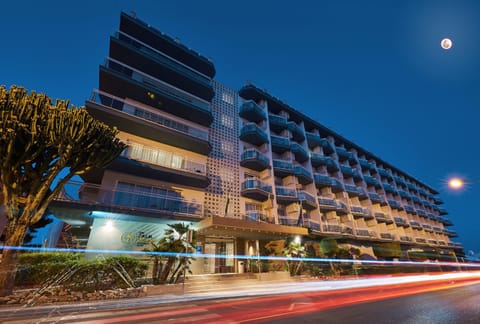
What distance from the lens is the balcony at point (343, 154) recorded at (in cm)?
3609

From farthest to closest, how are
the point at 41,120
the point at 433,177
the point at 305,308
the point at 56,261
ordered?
the point at 433,177 → the point at 56,261 → the point at 41,120 → the point at 305,308

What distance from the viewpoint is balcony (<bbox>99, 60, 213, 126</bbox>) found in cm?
1609

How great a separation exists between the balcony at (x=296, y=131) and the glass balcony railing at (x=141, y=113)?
14.3m

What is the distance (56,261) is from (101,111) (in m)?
9.41

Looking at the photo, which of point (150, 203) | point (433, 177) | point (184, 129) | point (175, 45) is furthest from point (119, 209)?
point (433, 177)

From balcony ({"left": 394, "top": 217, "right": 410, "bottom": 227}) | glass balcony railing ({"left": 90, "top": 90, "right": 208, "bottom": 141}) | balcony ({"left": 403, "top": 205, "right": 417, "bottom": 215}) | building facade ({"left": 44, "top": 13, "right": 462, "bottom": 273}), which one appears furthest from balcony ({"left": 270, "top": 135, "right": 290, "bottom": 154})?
balcony ({"left": 403, "top": 205, "right": 417, "bottom": 215})

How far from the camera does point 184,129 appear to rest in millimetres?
18781

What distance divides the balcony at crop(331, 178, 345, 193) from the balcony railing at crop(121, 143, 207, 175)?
66.8 ft

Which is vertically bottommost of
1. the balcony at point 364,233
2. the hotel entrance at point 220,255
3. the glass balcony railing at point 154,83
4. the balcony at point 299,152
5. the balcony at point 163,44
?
the hotel entrance at point 220,255

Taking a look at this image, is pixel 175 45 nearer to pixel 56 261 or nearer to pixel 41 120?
pixel 41 120

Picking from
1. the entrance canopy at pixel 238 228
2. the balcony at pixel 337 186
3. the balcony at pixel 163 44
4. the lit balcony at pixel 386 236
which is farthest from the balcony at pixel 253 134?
the lit balcony at pixel 386 236

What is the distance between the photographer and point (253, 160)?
879 inches

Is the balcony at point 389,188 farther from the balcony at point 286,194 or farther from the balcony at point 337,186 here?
the balcony at point 286,194

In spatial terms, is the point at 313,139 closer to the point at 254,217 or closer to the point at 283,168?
the point at 283,168
